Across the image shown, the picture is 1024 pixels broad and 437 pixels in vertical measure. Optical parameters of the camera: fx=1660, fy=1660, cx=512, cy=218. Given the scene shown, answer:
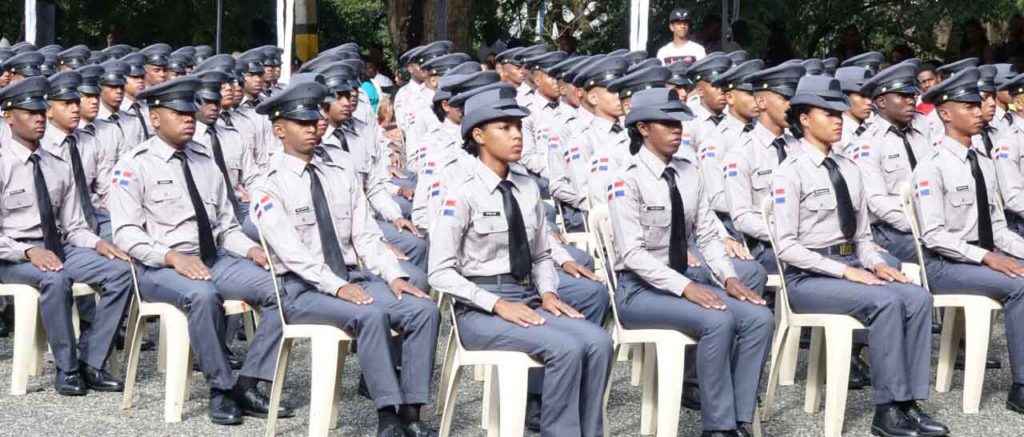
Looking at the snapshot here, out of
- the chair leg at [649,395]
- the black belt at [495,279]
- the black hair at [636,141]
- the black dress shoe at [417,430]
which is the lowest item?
the black dress shoe at [417,430]

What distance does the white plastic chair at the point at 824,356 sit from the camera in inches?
264

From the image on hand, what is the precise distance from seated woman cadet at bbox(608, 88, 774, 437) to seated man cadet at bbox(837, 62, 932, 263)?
5.95 feet

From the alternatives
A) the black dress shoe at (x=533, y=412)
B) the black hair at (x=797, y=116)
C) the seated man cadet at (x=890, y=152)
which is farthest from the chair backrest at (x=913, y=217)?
the black dress shoe at (x=533, y=412)

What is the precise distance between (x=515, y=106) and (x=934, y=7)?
13270mm

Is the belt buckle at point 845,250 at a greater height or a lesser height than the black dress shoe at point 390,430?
greater

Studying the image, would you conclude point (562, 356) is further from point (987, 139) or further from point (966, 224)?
point (987, 139)

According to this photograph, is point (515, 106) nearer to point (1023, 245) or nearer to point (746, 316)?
point (746, 316)

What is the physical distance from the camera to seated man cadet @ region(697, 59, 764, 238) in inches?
335

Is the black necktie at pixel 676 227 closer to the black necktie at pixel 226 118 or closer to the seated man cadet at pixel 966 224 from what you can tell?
the seated man cadet at pixel 966 224

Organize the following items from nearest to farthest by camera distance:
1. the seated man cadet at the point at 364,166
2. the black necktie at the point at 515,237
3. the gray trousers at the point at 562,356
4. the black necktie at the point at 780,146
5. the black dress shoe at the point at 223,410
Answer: the gray trousers at the point at 562,356 → the black necktie at the point at 515,237 → the black dress shoe at the point at 223,410 → the black necktie at the point at 780,146 → the seated man cadet at the point at 364,166

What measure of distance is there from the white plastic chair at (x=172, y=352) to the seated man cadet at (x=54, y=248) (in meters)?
0.25

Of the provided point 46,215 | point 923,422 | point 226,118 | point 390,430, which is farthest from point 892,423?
point 226,118

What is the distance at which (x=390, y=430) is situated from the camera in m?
6.34

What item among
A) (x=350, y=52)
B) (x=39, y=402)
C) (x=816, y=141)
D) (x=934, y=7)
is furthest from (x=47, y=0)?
(x=816, y=141)
